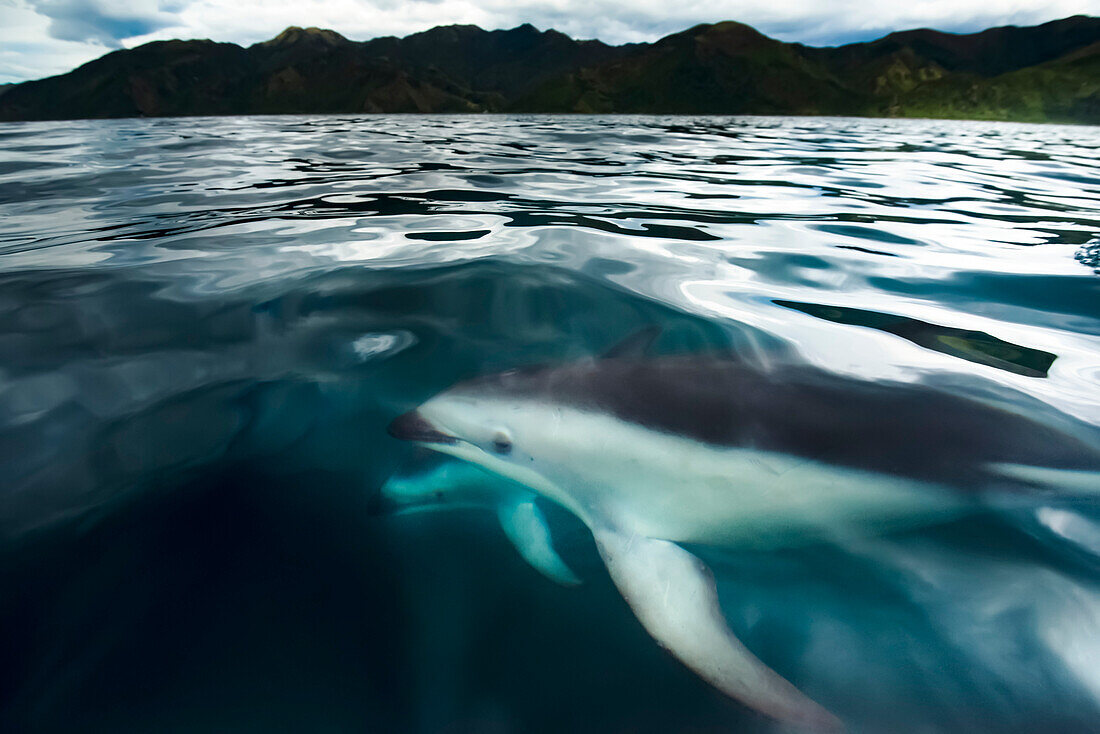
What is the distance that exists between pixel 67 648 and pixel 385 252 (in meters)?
4.13

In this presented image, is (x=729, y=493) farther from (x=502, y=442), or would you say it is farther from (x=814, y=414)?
(x=502, y=442)

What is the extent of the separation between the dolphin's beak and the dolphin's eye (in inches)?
8.1

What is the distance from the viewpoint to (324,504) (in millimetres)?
2455

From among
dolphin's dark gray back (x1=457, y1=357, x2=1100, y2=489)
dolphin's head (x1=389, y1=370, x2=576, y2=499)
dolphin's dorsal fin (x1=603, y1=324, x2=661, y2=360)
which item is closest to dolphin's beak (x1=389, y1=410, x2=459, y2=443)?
dolphin's head (x1=389, y1=370, x2=576, y2=499)

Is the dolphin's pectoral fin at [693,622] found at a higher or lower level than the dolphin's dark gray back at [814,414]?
lower

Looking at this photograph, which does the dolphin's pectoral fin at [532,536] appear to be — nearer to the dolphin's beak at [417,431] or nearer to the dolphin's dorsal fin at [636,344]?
the dolphin's beak at [417,431]

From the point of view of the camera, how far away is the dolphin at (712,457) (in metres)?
2.37

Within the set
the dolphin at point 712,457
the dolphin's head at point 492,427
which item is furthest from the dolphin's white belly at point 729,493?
the dolphin's head at point 492,427

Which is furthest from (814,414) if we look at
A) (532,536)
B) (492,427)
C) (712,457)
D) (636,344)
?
(492,427)

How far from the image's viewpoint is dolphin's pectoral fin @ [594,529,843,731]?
164cm

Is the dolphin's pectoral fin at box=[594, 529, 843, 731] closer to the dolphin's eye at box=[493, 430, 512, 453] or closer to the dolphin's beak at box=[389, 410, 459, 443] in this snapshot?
the dolphin's eye at box=[493, 430, 512, 453]

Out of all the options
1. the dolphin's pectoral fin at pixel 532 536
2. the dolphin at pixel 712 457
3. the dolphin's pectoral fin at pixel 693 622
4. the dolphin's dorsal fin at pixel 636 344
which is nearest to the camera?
the dolphin's pectoral fin at pixel 693 622

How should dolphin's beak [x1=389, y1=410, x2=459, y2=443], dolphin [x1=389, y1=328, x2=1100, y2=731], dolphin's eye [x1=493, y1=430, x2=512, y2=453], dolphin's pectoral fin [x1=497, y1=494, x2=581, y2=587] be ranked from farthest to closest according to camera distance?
dolphin's eye [x1=493, y1=430, x2=512, y2=453] → dolphin's beak [x1=389, y1=410, x2=459, y2=443] → dolphin [x1=389, y1=328, x2=1100, y2=731] → dolphin's pectoral fin [x1=497, y1=494, x2=581, y2=587]

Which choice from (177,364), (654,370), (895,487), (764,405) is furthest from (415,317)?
(895,487)
